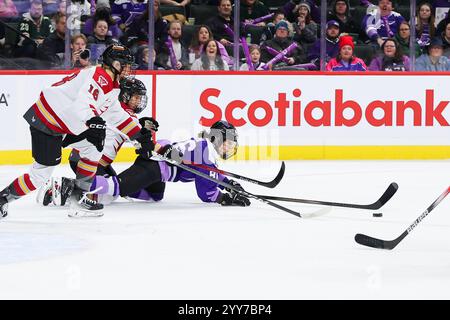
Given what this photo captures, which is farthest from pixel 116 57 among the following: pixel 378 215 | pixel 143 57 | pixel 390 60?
pixel 390 60

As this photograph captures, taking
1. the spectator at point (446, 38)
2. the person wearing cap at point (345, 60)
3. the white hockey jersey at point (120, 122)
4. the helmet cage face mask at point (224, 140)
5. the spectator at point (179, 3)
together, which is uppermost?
the spectator at point (179, 3)

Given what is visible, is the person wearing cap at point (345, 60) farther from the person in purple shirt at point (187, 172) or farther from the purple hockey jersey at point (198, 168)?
the purple hockey jersey at point (198, 168)

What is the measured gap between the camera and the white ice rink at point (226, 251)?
417 cm

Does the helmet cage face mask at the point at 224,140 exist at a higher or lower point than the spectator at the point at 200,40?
lower

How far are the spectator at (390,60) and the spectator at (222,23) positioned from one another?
1.24 metres

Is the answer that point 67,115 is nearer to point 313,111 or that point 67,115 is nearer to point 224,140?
point 224,140

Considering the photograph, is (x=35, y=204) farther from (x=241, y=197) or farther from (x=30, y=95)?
(x=30, y=95)

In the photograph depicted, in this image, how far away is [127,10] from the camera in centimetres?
902

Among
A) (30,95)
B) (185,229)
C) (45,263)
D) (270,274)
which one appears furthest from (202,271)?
(30,95)

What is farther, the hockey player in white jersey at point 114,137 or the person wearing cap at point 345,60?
the person wearing cap at point 345,60

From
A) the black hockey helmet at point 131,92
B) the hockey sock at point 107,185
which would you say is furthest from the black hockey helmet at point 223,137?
the hockey sock at point 107,185

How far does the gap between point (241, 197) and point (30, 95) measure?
2.72 meters

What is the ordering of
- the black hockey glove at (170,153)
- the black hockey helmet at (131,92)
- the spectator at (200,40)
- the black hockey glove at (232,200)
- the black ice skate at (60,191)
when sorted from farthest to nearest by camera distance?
the spectator at (200,40), the black hockey helmet at (131,92), the black hockey glove at (232,200), the black ice skate at (60,191), the black hockey glove at (170,153)

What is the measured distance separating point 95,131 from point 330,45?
4079 mm
